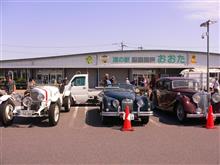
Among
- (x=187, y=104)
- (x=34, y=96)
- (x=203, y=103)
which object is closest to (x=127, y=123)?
(x=187, y=104)

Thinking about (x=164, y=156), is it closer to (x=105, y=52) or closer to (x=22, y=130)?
(x=22, y=130)

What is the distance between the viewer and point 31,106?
470 inches

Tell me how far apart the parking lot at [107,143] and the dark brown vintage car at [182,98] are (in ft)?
1.45

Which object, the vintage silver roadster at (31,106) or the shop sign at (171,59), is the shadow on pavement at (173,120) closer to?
the vintage silver roadster at (31,106)

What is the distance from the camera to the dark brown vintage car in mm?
12062

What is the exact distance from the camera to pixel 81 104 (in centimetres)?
1905

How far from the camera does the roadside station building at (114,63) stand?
4744 cm

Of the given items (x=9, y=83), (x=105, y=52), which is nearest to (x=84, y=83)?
(x=9, y=83)

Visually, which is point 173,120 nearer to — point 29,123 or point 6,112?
point 29,123

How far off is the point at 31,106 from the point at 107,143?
4.28 m

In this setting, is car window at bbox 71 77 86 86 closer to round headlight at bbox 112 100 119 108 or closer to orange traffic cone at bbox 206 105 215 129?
round headlight at bbox 112 100 119 108

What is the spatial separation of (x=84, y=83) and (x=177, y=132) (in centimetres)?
845

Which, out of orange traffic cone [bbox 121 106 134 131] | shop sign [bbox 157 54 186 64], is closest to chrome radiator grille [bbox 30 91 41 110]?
orange traffic cone [bbox 121 106 134 131]

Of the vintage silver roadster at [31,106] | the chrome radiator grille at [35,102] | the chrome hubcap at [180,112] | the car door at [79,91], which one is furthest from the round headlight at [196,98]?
the car door at [79,91]
